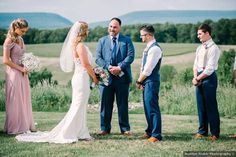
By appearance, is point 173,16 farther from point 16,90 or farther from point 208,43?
point 16,90

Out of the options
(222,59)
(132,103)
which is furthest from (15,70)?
(222,59)

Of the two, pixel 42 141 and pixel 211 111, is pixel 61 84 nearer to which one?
pixel 42 141

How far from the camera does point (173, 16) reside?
24.3 feet

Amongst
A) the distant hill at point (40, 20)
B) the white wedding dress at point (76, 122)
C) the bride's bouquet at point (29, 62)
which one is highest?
the distant hill at point (40, 20)

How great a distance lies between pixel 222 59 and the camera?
7.67 m

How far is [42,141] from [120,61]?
154 cm

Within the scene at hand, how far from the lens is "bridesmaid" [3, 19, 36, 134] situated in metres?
5.86

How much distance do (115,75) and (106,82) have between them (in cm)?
22

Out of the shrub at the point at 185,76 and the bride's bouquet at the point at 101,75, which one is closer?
the bride's bouquet at the point at 101,75

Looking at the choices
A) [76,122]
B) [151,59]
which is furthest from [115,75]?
[76,122]

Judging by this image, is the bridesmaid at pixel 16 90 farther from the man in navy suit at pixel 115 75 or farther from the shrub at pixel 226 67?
the shrub at pixel 226 67

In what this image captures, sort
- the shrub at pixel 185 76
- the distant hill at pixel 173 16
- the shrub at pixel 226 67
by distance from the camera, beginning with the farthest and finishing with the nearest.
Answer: the shrub at pixel 185 76, the shrub at pixel 226 67, the distant hill at pixel 173 16

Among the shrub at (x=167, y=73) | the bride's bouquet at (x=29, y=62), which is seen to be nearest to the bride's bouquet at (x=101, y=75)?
the bride's bouquet at (x=29, y=62)

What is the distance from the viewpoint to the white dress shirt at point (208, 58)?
17.7ft
